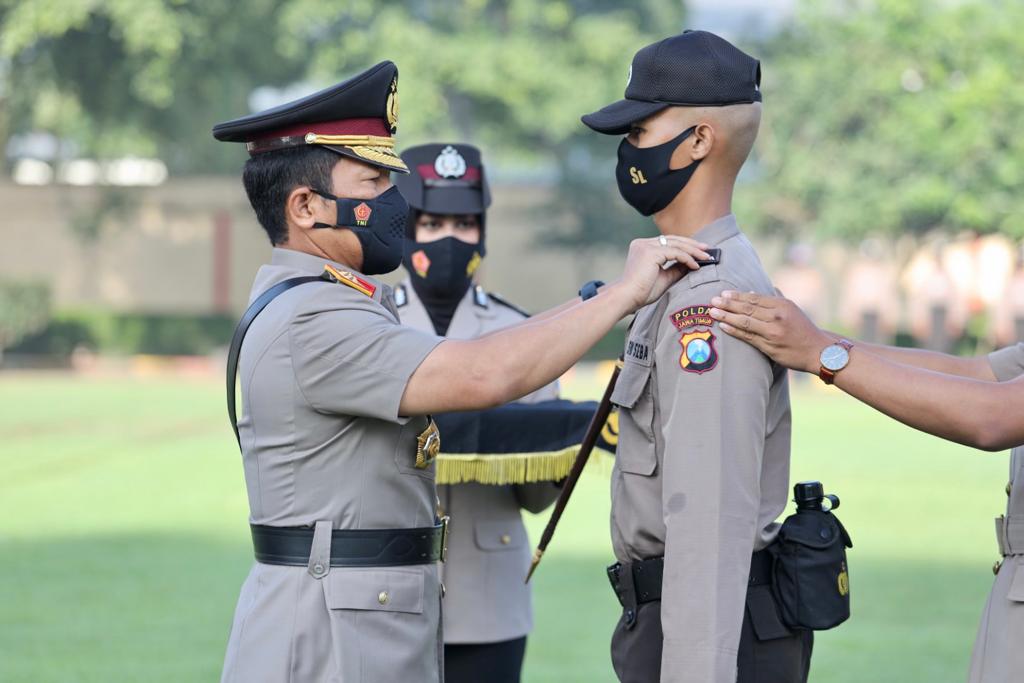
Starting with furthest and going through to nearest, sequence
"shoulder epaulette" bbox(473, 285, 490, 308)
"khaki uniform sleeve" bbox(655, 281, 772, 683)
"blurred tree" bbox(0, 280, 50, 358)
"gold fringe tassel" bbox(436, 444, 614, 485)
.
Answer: "blurred tree" bbox(0, 280, 50, 358)
"shoulder epaulette" bbox(473, 285, 490, 308)
"gold fringe tassel" bbox(436, 444, 614, 485)
"khaki uniform sleeve" bbox(655, 281, 772, 683)

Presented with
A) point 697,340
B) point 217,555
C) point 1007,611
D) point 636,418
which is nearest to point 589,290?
point 636,418

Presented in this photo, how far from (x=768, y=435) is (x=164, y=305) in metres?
40.2

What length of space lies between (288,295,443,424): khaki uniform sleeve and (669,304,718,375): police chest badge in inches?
20.9

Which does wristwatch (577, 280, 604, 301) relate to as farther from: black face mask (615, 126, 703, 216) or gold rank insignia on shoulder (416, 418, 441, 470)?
gold rank insignia on shoulder (416, 418, 441, 470)

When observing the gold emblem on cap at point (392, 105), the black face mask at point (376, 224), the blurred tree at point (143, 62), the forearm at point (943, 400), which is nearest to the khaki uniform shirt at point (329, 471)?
the black face mask at point (376, 224)

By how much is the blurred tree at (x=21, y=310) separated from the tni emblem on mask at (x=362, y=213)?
105ft

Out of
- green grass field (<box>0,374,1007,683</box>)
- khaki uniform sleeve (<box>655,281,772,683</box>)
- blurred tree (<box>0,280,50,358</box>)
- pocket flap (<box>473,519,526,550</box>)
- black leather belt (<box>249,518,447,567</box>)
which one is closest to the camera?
khaki uniform sleeve (<box>655,281,772,683</box>)

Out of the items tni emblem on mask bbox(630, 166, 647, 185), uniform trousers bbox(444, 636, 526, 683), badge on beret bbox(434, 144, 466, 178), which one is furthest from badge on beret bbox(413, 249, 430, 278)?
tni emblem on mask bbox(630, 166, 647, 185)

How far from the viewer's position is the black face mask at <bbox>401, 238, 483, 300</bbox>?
507cm

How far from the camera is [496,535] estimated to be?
4805 mm

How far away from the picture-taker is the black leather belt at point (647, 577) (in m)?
3.17

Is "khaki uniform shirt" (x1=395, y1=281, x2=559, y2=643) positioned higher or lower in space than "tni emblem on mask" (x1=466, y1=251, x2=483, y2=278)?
lower

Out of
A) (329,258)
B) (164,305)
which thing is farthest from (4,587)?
(164,305)

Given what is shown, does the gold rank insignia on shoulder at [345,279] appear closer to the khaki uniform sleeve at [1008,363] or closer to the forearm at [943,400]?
the forearm at [943,400]
